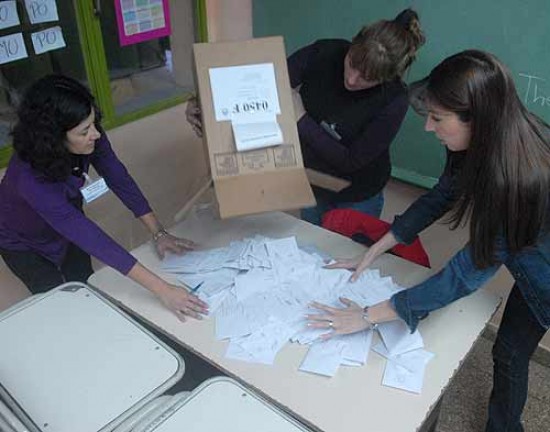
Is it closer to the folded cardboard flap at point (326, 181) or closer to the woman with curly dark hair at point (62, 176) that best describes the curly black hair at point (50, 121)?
the woman with curly dark hair at point (62, 176)

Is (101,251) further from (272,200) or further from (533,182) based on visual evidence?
(533,182)

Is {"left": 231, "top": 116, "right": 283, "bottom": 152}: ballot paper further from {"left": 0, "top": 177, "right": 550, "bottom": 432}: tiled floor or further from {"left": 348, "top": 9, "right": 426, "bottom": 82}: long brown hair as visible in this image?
{"left": 0, "top": 177, "right": 550, "bottom": 432}: tiled floor

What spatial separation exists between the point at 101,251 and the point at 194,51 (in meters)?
0.63

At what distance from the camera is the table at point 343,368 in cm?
106

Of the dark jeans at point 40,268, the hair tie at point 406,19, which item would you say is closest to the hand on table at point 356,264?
the hair tie at point 406,19

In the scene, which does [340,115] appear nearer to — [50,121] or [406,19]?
[406,19]

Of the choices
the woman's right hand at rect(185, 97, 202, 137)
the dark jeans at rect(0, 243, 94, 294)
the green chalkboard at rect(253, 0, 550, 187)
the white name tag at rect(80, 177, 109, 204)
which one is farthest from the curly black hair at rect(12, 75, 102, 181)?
the green chalkboard at rect(253, 0, 550, 187)

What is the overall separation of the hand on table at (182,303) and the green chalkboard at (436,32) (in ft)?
4.06

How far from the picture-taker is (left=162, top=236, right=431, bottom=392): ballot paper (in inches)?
46.8

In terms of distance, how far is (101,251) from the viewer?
1349mm

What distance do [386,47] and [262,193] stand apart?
573mm

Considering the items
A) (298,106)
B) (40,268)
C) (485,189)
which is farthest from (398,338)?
(40,268)

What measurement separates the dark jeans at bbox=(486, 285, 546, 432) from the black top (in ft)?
2.12

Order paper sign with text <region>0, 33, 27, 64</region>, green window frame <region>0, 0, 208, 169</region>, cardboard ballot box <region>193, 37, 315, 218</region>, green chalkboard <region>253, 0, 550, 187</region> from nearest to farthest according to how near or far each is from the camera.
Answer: cardboard ballot box <region>193, 37, 315, 218</region>, green chalkboard <region>253, 0, 550, 187</region>, paper sign with text <region>0, 33, 27, 64</region>, green window frame <region>0, 0, 208, 169</region>
